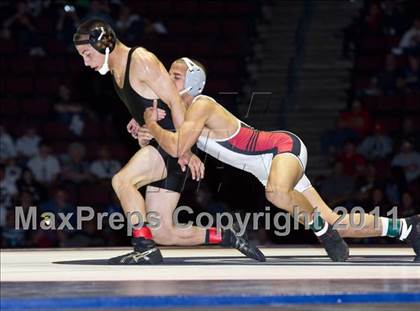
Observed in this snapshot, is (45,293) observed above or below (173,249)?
below

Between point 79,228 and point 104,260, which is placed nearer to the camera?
point 104,260

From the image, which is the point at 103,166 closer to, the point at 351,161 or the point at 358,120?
the point at 351,161

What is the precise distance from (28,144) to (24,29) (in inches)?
88.2

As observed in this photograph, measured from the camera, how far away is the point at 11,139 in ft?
38.3

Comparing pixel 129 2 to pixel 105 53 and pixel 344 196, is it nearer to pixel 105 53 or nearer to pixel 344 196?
pixel 344 196

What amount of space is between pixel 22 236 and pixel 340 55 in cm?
482

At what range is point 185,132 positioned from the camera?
6238 mm

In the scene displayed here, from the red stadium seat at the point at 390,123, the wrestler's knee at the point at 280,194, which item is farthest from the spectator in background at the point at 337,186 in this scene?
the wrestler's knee at the point at 280,194

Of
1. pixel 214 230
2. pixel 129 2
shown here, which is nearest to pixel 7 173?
pixel 129 2

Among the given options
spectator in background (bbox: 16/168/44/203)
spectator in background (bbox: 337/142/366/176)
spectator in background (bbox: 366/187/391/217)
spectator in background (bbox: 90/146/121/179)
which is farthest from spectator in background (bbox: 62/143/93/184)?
spectator in background (bbox: 366/187/391/217)

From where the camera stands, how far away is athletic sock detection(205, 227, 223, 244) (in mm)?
6699

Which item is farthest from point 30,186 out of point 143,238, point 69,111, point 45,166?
point 143,238

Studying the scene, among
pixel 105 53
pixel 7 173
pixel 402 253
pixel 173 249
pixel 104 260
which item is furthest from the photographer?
pixel 7 173

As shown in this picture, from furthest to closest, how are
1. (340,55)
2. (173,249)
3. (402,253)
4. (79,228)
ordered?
(340,55), (79,228), (173,249), (402,253)
